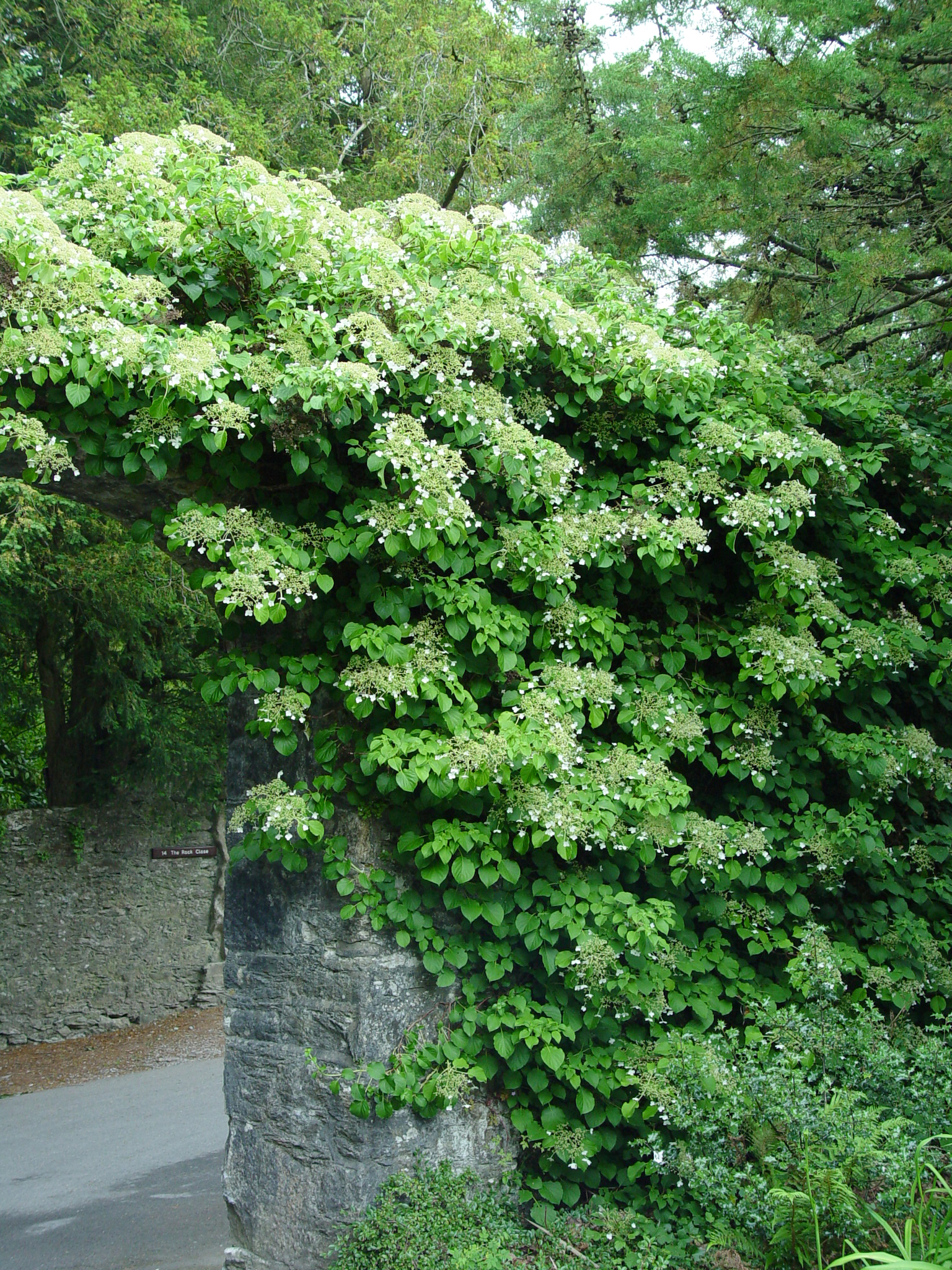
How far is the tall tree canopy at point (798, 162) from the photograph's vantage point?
459cm

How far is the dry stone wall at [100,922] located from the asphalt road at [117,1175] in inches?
51.7

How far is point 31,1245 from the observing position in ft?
16.1

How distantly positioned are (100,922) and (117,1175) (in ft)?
13.7

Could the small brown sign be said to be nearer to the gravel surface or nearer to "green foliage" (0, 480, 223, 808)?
"green foliage" (0, 480, 223, 808)

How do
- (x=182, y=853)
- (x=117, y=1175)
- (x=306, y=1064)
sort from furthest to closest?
(x=182, y=853) → (x=117, y=1175) → (x=306, y=1064)

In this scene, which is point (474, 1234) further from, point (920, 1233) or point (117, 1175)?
point (117, 1175)

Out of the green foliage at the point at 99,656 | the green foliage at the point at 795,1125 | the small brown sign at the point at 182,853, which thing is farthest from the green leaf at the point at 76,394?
the small brown sign at the point at 182,853

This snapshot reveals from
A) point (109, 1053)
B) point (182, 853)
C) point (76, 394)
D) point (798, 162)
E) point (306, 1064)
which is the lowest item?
point (109, 1053)

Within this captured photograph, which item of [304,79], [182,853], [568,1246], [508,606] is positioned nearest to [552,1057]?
[568,1246]

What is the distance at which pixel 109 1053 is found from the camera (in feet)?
30.4

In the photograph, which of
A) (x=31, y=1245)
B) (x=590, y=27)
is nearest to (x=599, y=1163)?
(x=31, y=1245)

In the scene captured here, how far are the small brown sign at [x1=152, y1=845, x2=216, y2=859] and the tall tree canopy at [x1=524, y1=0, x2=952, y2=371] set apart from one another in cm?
738

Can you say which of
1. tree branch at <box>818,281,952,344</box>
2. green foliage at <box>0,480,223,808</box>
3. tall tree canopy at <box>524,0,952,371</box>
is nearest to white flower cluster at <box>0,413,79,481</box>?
tall tree canopy at <box>524,0,952,371</box>

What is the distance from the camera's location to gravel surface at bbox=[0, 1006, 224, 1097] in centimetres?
860
